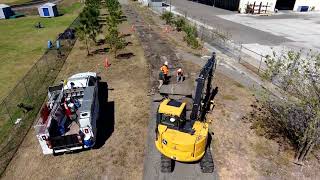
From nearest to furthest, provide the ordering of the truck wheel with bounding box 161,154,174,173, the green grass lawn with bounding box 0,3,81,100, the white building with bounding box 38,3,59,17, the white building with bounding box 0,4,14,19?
1. the truck wheel with bounding box 161,154,174,173
2. the green grass lawn with bounding box 0,3,81,100
3. the white building with bounding box 38,3,59,17
4. the white building with bounding box 0,4,14,19

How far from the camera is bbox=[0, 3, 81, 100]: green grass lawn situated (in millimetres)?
25422

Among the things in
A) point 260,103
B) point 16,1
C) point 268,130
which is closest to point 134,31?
point 260,103

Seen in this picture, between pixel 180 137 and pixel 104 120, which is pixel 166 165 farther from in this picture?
pixel 104 120

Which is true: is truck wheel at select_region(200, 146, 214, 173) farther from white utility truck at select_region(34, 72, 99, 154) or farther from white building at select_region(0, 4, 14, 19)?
white building at select_region(0, 4, 14, 19)

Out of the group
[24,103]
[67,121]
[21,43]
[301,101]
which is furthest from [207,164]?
[21,43]

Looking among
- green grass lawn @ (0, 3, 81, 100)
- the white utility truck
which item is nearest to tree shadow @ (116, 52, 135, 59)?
green grass lawn @ (0, 3, 81, 100)

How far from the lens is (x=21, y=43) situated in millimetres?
36219

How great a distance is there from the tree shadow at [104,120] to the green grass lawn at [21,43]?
8.41m

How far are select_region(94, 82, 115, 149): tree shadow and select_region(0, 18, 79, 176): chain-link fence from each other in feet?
15.4

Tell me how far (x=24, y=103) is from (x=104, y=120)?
23.8 ft

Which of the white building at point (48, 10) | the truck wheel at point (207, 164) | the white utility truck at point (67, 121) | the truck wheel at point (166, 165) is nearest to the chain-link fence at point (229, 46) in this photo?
the truck wheel at point (207, 164)

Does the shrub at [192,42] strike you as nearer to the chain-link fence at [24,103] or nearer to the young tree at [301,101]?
the chain-link fence at [24,103]

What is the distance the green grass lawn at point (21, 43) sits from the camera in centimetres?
2542

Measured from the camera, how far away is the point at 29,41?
37.0 m
